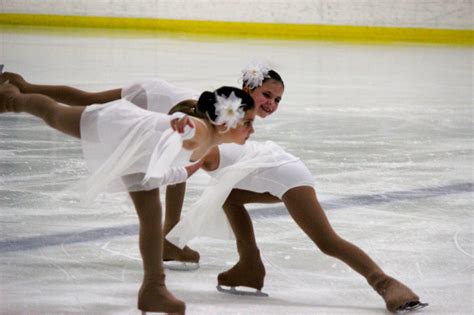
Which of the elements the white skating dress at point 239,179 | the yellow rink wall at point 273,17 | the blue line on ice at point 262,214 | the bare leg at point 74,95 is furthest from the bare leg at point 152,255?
the yellow rink wall at point 273,17

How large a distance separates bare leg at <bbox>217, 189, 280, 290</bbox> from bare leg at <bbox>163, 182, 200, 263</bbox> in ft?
0.93

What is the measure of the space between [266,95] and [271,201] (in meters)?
0.37

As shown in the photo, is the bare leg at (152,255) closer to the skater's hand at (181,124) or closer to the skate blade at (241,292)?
the skater's hand at (181,124)

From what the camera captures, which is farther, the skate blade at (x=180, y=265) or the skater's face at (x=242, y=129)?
the skate blade at (x=180, y=265)

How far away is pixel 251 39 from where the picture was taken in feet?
50.0

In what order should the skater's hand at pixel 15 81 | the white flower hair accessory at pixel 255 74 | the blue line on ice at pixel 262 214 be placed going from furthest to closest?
1. the blue line on ice at pixel 262 214
2. the skater's hand at pixel 15 81
3. the white flower hair accessory at pixel 255 74

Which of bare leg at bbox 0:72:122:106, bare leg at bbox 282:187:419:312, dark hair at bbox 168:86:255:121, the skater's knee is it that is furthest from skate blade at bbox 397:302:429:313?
bare leg at bbox 0:72:122:106

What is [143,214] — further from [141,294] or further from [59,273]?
[59,273]

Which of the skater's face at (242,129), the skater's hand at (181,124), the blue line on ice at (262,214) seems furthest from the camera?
the blue line on ice at (262,214)

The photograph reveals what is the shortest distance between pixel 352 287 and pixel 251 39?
39.6 feet

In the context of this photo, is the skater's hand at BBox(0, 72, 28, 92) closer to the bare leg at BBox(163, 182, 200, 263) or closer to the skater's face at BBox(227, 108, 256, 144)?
the bare leg at BBox(163, 182, 200, 263)

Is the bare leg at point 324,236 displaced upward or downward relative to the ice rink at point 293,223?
upward

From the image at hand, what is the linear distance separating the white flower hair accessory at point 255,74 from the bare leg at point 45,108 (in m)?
0.62

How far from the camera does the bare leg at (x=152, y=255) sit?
9.66 feet
